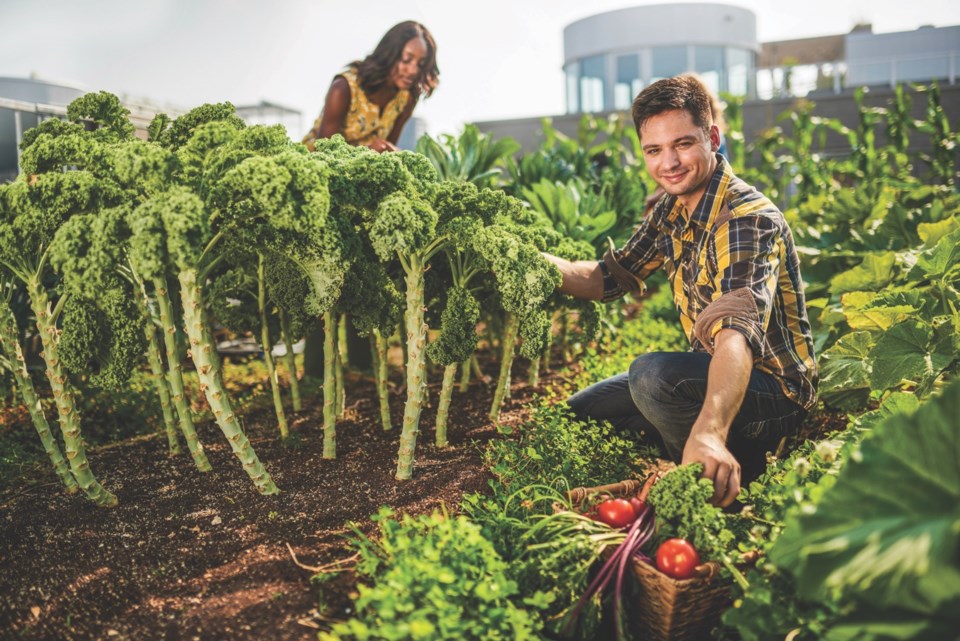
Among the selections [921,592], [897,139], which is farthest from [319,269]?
[897,139]

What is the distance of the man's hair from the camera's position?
92.0 inches

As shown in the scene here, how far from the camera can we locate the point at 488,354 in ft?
14.7

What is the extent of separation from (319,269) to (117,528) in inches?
36.5

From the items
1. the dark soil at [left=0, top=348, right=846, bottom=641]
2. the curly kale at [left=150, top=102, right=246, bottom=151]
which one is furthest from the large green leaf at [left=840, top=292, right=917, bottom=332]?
the curly kale at [left=150, top=102, right=246, bottom=151]

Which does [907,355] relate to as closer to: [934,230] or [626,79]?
[934,230]

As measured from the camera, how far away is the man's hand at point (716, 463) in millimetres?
1770

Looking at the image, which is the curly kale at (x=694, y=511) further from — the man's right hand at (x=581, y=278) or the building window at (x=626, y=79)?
the building window at (x=626, y=79)

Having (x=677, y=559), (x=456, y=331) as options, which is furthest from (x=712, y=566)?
(x=456, y=331)

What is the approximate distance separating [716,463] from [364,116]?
2.73m

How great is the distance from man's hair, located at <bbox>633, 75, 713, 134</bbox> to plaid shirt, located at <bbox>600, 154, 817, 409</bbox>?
0.18 metres

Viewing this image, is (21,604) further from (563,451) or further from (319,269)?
(563,451)

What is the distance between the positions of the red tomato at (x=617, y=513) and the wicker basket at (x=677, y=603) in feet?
0.53

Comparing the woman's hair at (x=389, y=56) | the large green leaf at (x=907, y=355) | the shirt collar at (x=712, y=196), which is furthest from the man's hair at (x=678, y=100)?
the woman's hair at (x=389, y=56)

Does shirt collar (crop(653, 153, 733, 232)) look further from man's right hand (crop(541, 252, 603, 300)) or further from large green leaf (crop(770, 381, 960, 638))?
large green leaf (crop(770, 381, 960, 638))
